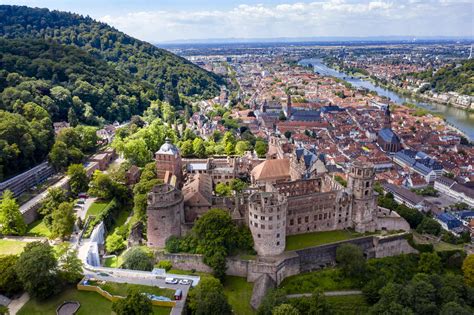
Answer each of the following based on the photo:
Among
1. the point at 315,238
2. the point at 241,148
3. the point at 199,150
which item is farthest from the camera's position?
the point at 241,148

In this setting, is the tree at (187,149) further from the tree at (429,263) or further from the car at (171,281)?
the tree at (429,263)

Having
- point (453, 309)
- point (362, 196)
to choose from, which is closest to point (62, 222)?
point (362, 196)

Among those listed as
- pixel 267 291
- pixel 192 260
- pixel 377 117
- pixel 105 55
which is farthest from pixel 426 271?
pixel 105 55

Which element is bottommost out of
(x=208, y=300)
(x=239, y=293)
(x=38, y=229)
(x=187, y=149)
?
(x=239, y=293)

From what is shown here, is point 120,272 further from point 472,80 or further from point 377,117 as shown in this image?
point 472,80

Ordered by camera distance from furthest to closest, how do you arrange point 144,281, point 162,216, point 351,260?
point 162,216 → point 351,260 → point 144,281

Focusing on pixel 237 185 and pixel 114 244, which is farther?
pixel 237 185

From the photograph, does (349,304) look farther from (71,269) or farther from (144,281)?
(71,269)
